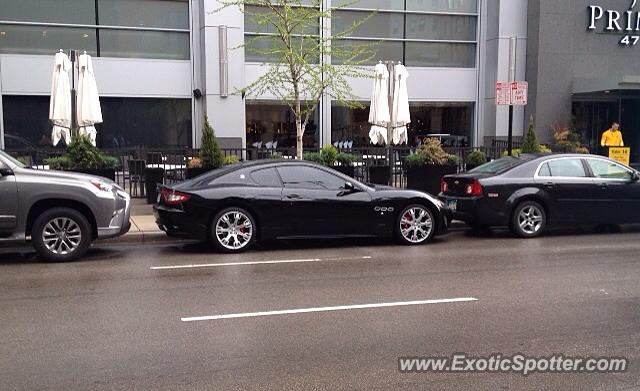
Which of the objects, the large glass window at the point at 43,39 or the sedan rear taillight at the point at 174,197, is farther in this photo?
the large glass window at the point at 43,39

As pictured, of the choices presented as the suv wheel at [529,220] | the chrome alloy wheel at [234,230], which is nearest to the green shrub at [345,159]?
the suv wheel at [529,220]

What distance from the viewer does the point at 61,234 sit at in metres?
8.97

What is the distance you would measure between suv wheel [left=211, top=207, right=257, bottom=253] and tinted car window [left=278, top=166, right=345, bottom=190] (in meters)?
0.85

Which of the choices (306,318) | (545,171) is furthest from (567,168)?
(306,318)

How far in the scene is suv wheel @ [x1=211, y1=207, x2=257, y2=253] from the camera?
9.60 metres

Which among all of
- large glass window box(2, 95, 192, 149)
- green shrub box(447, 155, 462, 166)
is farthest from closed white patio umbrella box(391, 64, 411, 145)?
large glass window box(2, 95, 192, 149)

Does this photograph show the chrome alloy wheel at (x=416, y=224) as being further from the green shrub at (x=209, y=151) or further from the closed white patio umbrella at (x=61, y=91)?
the closed white patio umbrella at (x=61, y=91)

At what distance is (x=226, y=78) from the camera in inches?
766

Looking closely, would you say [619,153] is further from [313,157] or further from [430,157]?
[313,157]

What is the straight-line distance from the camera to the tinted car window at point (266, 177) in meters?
9.91

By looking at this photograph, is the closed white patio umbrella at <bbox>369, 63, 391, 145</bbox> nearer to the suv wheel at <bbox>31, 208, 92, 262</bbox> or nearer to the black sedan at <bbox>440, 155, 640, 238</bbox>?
the black sedan at <bbox>440, 155, 640, 238</bbox>

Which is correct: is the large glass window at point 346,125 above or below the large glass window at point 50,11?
below

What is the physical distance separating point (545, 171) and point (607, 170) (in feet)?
4.27

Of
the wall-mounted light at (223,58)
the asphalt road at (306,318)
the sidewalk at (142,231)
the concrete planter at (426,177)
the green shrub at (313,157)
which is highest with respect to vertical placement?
the wall-mounted light at (223,58)
